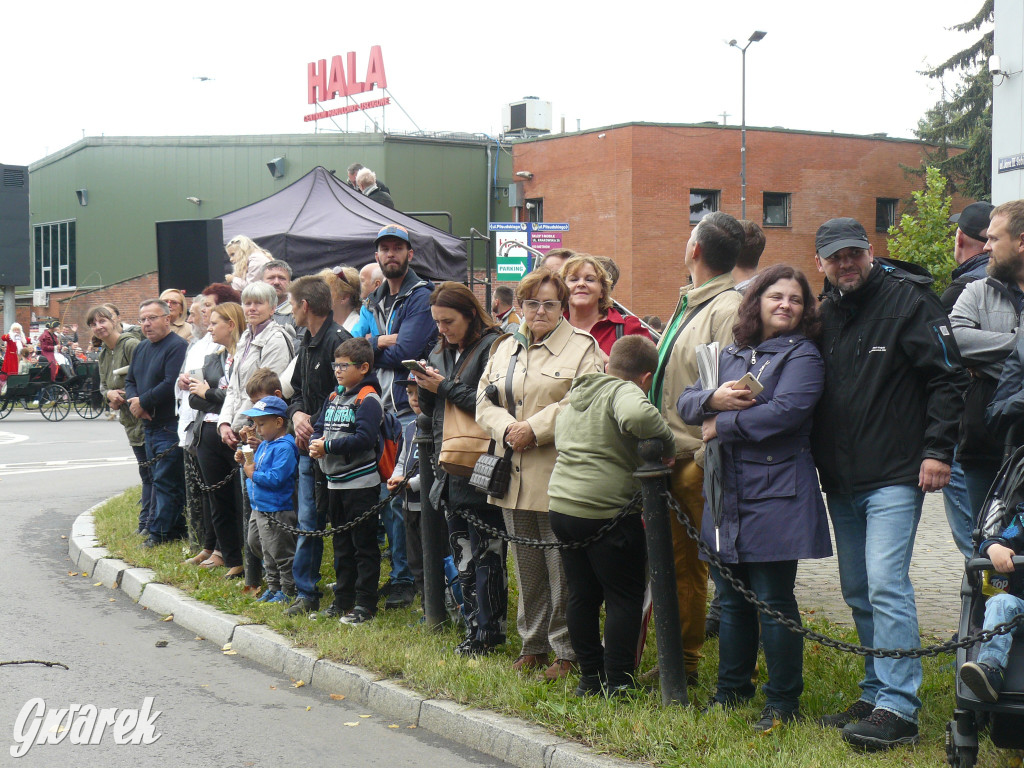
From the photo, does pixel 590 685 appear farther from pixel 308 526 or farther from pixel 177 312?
pixel 177 312

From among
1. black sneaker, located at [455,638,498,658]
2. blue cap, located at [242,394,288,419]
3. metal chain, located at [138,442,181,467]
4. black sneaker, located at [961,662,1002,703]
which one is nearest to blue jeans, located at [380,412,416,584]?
blue cap, located at [242,394,288,419]

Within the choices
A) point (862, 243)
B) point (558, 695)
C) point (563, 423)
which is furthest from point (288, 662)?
point (862, 243)

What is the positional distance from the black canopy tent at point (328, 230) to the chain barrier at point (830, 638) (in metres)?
7.26

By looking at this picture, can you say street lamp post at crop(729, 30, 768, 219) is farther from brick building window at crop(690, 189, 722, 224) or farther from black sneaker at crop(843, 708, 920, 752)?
black sneaker at crop(843, 708, 920, 752)

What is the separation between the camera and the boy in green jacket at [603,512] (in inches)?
199

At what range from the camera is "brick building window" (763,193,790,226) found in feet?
140

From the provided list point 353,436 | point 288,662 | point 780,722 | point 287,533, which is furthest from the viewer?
point 287,533

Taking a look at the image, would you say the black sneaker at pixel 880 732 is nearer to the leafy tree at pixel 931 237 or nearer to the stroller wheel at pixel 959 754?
the stroller wheel at pixel 959 754

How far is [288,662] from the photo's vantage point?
6309mm

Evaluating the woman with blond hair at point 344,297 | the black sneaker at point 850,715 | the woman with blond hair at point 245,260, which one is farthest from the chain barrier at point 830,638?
the woman with blond hair at point 245,260

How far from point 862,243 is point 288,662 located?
13.1ft

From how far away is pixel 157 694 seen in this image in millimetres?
5836

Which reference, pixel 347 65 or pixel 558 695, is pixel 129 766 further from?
pixel 347 65

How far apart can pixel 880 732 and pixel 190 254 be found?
32.2 ft
